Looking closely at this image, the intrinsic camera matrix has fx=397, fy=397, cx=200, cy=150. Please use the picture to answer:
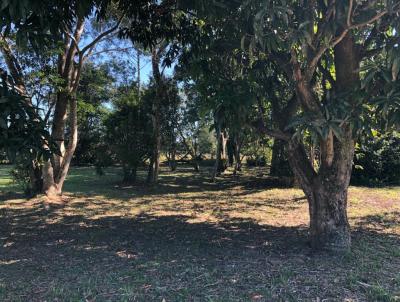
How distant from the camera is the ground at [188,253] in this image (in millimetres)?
4227

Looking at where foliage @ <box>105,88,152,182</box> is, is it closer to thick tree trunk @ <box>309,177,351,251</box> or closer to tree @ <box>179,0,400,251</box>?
tree @ <box>179,0,400,251</box>

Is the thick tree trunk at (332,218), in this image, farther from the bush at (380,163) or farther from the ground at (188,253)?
the bush at (380,163)

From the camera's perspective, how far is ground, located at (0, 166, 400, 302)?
4.23 m

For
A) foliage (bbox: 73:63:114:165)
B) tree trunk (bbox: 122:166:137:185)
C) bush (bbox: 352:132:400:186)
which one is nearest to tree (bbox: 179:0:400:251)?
foliage (bbox: 73:63:114:165)

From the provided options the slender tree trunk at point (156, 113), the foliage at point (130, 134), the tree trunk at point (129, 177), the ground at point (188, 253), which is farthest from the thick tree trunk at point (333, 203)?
the tree trunk at point (129, 177)

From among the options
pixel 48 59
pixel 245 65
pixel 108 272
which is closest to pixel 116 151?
pixel 48 59

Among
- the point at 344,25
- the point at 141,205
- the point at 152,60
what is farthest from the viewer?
the point at 152,60

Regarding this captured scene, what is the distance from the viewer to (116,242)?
650 centimetres

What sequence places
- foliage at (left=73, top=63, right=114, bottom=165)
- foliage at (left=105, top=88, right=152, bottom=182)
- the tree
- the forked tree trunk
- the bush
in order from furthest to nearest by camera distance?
1. foliage at (left=105, top=88, right=152, bottom=182)
2. the bush
3. foliage at (left=73, top=63, right=114, bottom=165)
4. the forked tree trunk
5. the tree

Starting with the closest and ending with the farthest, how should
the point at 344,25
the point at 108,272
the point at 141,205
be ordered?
the point at 344,25 < the point at 108,272 < the point at 141,205

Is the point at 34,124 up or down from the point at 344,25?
down

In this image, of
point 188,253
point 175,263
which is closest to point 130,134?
point 188,253

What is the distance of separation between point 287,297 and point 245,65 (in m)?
3.78

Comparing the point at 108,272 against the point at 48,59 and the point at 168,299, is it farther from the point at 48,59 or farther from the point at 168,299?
the point at 48,59
